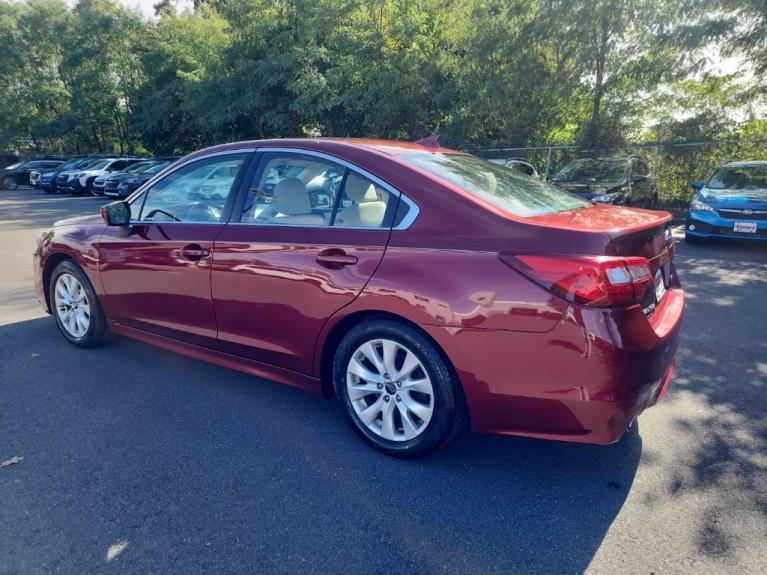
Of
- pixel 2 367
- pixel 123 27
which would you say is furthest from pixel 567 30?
pixel 123 27

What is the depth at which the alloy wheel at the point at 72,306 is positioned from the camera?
431cm

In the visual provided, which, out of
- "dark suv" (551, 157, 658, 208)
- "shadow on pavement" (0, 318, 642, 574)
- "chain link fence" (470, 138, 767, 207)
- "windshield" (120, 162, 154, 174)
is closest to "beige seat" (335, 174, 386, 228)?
"shadow on pavement" (0, 318, 642, 574)

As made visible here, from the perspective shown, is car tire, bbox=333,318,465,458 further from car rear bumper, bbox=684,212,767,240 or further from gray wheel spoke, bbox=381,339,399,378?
car rear bumper, bbox=684,212,767,240

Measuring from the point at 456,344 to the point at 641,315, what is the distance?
0.81 metres

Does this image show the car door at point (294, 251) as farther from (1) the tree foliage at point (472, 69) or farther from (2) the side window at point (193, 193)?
(1) the tree foliage at point (472, 69)

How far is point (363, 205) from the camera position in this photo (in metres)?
2.88

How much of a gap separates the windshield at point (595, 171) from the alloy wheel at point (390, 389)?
1011 centimetres

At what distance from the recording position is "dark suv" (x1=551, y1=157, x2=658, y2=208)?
10742 millimetres

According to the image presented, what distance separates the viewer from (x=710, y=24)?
13.0 metres

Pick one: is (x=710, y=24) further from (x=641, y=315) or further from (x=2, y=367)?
(x=2, y=367)

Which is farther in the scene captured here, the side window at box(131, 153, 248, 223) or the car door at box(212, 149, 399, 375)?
the side window at box(131, 153, 248, 223)

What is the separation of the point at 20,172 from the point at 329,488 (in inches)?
1298

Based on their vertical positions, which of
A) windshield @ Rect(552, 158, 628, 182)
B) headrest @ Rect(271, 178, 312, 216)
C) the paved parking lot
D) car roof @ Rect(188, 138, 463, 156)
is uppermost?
car roof @ Rect(188, 138, 463, 156)

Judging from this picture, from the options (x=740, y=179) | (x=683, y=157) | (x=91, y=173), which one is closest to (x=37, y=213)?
(x=91, y=173)
